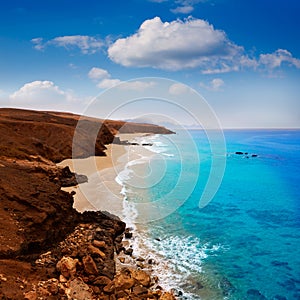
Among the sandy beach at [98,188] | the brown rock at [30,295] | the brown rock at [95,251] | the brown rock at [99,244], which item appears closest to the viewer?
the brown rock at [30,295]

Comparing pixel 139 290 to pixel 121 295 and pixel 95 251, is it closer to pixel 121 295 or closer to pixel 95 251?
pixel 121 295

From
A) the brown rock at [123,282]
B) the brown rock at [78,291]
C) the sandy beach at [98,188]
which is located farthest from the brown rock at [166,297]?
the sandy beach at [98,188]

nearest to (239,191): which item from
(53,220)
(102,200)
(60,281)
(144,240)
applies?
(102,200)

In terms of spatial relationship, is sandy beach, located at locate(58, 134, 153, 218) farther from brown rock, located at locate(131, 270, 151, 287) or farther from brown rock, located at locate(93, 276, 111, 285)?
brown rock, located at locate(93, 276, 111, 285)

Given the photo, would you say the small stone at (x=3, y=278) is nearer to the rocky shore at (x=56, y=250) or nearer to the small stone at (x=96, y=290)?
the rocky shore at (x=56, y=250)

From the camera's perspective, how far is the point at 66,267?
10508 mm

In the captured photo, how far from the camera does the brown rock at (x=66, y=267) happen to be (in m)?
10.4

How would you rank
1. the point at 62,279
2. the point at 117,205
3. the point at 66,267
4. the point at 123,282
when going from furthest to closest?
1. the point at 117,205
2. the point at 123,282
3. the point at 66,267
4. the point at 62,279

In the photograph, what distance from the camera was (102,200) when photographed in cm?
2300

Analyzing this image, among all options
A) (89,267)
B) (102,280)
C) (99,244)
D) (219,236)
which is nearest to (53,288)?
(89,267)

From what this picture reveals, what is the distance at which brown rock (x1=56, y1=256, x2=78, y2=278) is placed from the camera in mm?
10398

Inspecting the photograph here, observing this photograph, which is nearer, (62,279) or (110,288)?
(62,279)

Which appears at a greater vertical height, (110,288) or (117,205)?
(117,205)

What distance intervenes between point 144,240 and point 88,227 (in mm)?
3524
